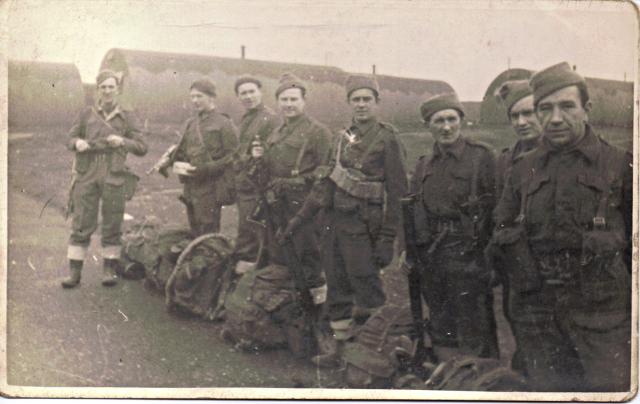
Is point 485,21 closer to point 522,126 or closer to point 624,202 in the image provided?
point 522,126

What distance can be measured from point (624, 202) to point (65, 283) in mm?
3643

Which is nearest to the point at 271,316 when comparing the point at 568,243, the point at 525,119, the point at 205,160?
the point at 205,160

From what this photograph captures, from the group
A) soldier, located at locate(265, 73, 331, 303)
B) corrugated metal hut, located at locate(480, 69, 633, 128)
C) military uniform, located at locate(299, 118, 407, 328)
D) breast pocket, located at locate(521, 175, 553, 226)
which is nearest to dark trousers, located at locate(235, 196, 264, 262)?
soldier, located at locate(265, 73, 331, 303)

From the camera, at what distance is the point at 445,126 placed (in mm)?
4980

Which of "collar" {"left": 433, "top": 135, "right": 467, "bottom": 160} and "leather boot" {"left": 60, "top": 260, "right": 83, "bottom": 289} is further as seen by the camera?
"leather boot" {"left": 60, "top": 260, "right": 83, "bottom": 289}

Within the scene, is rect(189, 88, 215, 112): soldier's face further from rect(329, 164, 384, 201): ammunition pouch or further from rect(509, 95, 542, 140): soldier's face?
rect(509, 95, 542, 140): soldier's face

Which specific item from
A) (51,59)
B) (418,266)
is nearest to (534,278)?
(418,266)

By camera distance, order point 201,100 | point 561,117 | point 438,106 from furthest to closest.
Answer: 1. point 201,100
2. point 438,106
3. point 561,117

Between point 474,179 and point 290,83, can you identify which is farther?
point 290,83

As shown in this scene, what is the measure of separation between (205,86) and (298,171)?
82 cm

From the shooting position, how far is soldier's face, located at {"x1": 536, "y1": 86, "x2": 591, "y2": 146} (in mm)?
4887

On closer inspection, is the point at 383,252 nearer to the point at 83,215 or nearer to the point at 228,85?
the point at 228,85

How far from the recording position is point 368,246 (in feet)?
16.4

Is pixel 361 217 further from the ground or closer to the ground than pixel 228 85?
closer to the ground
